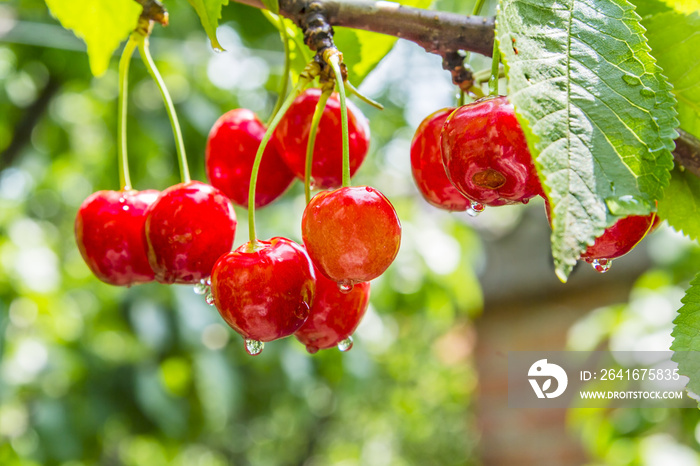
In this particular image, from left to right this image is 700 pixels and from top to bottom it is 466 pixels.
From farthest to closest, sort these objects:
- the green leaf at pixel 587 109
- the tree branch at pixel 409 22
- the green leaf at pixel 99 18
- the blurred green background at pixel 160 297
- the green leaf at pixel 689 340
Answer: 1. the blurred green background at pixel 160 297
2. the green leaf at pixel 99 18
3. the tree branch at pixel 409 22
4. the green leaf at pixel 689 340
5. the green leaf at pixel 587 109

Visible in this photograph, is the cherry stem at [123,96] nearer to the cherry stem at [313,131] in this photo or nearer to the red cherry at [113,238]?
the red cherry at [113,238]

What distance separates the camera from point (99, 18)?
0.68m

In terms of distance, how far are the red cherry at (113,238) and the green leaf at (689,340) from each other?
46cm

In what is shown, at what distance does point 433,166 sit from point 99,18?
393 millimetres

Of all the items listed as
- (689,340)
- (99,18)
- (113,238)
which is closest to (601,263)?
(689,340)

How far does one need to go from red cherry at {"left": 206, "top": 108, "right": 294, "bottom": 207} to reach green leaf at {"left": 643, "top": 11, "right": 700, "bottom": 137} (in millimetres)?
360

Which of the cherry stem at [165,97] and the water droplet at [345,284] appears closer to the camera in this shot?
the water droplet at [345,284]

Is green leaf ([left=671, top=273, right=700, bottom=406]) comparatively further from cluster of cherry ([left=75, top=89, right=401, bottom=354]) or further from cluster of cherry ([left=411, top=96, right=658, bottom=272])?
cluster of cherry ([left=75, top=89, right=401, bottom=354])

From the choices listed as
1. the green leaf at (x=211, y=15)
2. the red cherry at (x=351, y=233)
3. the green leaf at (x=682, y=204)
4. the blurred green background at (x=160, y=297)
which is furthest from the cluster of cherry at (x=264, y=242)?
the blurred green background at (x=160, y=297)

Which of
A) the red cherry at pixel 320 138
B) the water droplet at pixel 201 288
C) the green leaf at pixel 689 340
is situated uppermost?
the red cherry at pixel 320 138

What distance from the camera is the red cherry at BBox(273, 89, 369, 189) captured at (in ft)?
1.99

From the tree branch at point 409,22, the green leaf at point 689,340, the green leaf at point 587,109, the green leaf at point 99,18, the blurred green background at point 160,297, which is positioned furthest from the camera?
the blurred green background at point 160,297

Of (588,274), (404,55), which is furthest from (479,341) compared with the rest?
(404,55)

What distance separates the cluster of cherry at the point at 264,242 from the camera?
1.54 ft
